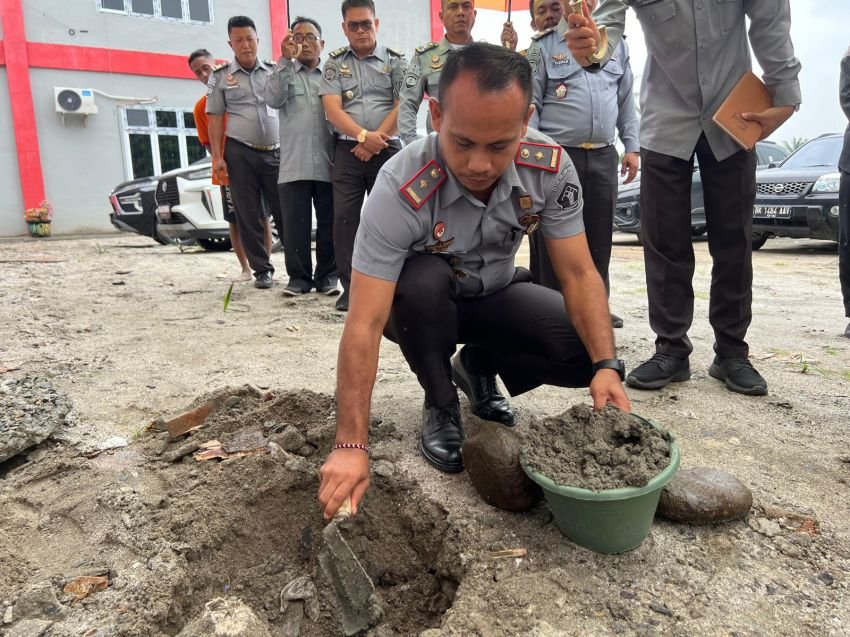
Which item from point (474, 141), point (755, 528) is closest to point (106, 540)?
point (474, 141)

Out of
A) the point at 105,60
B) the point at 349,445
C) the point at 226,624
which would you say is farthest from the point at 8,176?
the point at 226,624

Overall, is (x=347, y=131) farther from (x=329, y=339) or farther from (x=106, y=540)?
(x=106, y=540)

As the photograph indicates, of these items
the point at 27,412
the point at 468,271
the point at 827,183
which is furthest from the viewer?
the point at 827,183

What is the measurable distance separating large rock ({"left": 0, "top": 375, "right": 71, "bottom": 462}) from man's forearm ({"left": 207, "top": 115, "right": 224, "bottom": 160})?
2685 millimetres

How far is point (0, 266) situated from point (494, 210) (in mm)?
6089

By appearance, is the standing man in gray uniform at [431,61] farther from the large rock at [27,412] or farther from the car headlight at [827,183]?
the car headlight at [827,183]

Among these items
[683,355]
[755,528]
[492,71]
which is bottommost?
[755,528]

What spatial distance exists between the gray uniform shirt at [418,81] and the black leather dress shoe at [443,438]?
2025mm

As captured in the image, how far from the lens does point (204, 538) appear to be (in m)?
1.52

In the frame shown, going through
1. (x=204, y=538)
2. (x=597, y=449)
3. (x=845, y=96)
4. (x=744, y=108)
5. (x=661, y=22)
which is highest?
(x=661, y=22)

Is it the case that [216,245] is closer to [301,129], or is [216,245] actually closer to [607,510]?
[301,129]

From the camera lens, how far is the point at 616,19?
245 cm

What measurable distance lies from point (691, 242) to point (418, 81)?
179 cm

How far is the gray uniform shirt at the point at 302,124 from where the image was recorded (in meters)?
4.16
